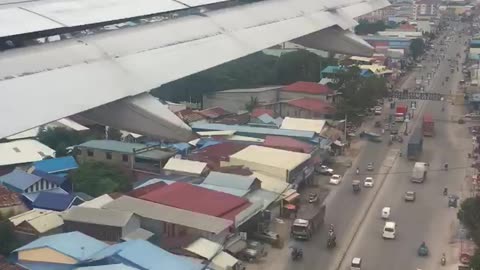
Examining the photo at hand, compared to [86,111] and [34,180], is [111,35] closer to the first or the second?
[86,111]

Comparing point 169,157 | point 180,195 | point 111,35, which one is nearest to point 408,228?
point 180,195

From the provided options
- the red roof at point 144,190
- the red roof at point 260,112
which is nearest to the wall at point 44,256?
the red roof at point 144,190

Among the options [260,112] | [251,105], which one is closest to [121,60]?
[260,112]

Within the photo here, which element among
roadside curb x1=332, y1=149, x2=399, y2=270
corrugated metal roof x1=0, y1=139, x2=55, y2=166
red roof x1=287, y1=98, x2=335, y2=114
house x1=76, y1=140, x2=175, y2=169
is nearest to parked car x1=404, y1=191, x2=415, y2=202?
roadside curb x1=332, y1=149, x2=399, y2=270

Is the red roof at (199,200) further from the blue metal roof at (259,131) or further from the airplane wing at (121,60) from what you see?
the blue metal roof at (259,131)

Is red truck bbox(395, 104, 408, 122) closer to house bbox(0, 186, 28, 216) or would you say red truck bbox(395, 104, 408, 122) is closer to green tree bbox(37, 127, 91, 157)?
green tree bbox(37, 127, 91, 157)

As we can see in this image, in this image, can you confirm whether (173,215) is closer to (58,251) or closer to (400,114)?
(58,251)
